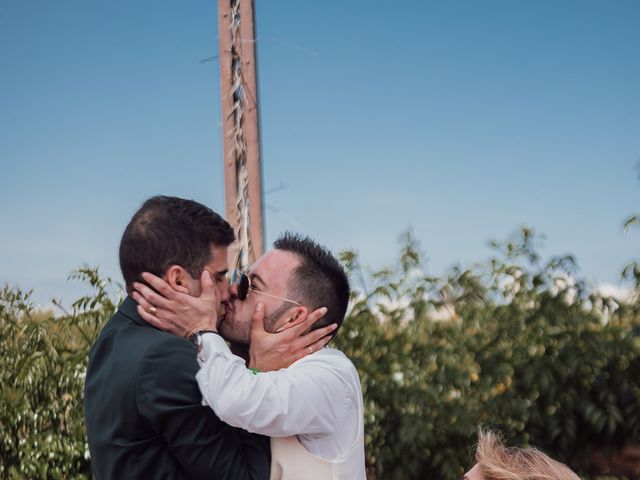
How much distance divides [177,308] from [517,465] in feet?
3.35

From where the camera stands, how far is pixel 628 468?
15.1 feet

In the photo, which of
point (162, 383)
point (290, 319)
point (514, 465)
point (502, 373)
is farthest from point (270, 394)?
point (502, 373)

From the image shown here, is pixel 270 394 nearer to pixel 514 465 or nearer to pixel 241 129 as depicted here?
pixel 514 465

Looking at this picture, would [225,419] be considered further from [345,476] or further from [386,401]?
[386,401]

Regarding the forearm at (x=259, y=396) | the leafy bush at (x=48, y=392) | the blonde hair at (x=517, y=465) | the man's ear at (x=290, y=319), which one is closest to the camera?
the forearm at (x=259, y=396)

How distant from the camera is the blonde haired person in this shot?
2.46 m

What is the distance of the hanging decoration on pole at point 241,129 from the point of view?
565cm

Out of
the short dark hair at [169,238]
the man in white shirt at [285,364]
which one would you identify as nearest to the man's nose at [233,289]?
the man in white shirt at [285,364]

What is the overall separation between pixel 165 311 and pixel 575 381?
8.99ft

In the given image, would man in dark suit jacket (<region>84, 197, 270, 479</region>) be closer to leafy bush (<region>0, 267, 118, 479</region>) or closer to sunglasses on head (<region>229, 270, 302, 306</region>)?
sunglasses on head (<region>229, 270, 302, 306</region>)

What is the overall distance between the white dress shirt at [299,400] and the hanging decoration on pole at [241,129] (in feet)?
9.84

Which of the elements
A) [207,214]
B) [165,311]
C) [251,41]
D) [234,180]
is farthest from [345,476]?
[251,41]

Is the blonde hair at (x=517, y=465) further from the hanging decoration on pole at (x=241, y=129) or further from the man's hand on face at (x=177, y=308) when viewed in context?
the hanging decoration on pole at (x=241, y=129)

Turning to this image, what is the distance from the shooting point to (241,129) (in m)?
5.75
